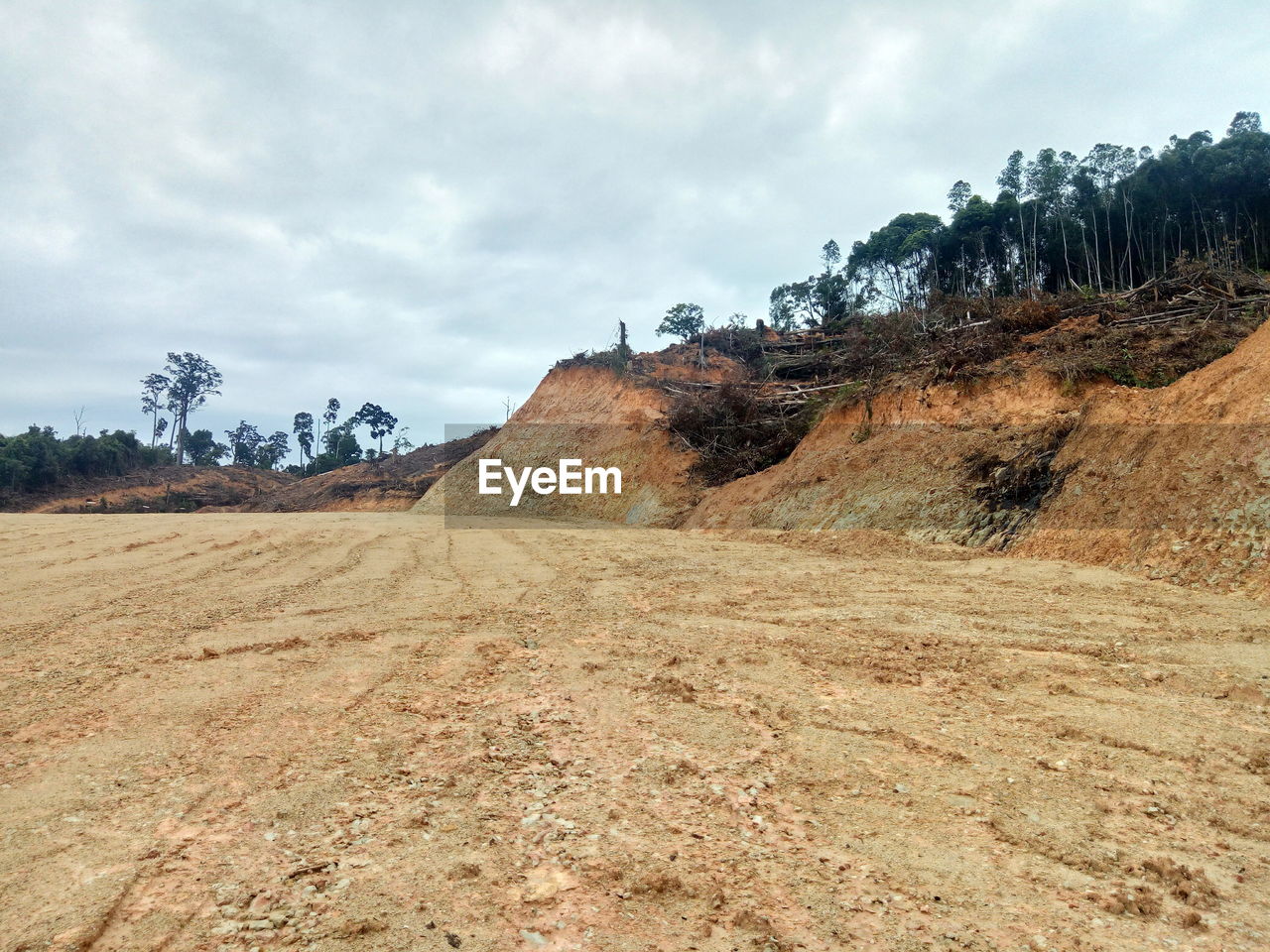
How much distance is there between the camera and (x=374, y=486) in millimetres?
36750

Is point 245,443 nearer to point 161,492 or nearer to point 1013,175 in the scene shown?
point 161,492

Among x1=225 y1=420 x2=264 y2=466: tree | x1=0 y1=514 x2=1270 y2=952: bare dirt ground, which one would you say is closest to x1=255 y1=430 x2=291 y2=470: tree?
x1=225 y1=420 x2=264 y2=466: tree

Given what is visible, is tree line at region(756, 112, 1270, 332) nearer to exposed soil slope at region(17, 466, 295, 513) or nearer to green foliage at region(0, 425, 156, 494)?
exposed soil slope at region(17, 466, 295, 513)

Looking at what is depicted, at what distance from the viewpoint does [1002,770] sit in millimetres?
3000

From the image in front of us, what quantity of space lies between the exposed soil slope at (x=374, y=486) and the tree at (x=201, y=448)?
29986 millimetres

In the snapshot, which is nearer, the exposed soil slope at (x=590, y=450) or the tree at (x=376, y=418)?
the exposed soil slope at (x=590, y=450)

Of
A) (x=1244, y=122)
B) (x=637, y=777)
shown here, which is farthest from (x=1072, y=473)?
(x=1244, y=122)

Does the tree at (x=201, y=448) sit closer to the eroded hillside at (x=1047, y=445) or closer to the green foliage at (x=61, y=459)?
the green foliage at (x=61, y=459)

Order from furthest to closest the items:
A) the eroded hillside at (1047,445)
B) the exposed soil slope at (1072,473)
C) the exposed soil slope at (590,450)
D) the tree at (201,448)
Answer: the tree at (201,448), the exposed soil slope at (590,450), the eroded hillside at (1047,445), the exposed soil slope at (1072,473)

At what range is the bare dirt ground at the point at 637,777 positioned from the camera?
6.62ft

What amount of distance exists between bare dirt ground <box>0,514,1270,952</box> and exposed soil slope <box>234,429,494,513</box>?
2911cm

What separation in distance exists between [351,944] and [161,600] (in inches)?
244

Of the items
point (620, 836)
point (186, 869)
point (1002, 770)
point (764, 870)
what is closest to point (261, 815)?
point (186, 869)

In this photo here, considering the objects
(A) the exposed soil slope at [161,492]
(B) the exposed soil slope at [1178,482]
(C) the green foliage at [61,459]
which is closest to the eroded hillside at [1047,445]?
(B) the exposed soil slope at [1178,482]
